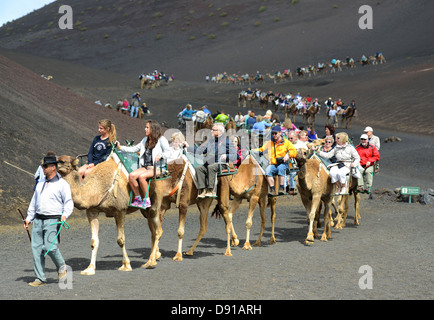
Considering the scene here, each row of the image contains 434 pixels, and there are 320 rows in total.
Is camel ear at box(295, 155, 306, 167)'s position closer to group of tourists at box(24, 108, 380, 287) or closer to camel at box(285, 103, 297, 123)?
group of tourists at box(24, 108, 380, 287)

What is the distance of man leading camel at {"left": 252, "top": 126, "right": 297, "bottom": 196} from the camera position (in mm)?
13453

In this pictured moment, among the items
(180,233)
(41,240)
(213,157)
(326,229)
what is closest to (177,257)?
(180,233)

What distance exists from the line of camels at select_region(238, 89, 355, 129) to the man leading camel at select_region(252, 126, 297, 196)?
1229 inches

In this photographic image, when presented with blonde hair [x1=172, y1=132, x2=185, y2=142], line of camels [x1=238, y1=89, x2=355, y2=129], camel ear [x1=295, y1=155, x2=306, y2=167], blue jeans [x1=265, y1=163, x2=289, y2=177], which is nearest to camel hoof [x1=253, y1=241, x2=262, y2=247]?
blue jeans [x1=265, y1=163, x2=289, y2=177]

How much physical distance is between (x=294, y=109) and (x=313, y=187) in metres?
35.6

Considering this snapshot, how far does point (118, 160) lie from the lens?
1059 centimetres

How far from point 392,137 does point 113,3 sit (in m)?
97.9

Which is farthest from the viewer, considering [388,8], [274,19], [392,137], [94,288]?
[274,19]

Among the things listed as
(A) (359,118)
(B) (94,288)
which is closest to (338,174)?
(B) (94,288)

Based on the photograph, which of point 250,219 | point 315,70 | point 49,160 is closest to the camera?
point 49,160

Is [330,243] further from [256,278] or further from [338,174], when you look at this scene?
[256,278]

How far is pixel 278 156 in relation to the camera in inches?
533

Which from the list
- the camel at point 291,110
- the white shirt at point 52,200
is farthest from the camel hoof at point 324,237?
the camel at point 291,110

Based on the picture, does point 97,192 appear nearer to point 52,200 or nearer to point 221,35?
point 52,200
